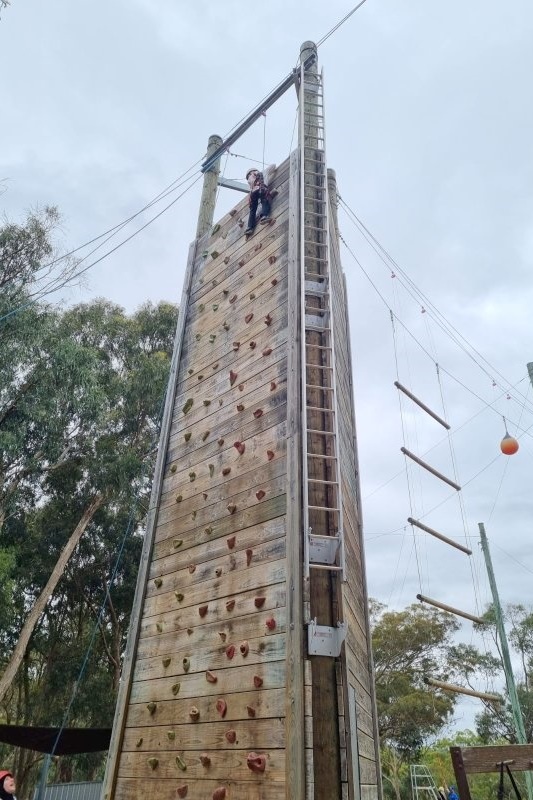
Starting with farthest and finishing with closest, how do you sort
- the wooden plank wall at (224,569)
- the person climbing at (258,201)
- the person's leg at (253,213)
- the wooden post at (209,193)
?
the wooden post at (209,193)
the person's leg at (253,213)
the person climbing at (258,201)
the wooden plank wall at (224,569)

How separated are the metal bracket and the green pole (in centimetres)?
1181

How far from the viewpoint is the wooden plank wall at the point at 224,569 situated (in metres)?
3.62

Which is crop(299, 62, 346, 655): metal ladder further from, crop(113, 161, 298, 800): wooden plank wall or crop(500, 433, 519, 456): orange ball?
crop(500, 433, 519, 456): orange ball

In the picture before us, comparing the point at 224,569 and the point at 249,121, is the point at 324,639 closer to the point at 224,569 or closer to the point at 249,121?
the point at 224,569

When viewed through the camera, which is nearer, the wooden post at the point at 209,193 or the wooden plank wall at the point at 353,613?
the wooden plank wall at the point at 353,613

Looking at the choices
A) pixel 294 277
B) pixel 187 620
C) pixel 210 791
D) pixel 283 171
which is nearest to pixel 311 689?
pixel 210 791

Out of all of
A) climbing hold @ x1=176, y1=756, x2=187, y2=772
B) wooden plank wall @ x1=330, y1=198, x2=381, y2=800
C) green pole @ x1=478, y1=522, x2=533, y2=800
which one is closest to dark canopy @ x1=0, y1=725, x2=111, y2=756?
climbing hold @ x1=176, y1=756, x2=187, y2=772

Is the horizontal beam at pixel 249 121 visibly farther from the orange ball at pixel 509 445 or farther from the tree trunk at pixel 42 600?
the tree trunk at pixel 42 600

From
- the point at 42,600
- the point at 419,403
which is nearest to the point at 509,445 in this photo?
the point at 419,403

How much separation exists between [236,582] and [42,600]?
1145cm

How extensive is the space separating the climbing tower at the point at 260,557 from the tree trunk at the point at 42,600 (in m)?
9.61

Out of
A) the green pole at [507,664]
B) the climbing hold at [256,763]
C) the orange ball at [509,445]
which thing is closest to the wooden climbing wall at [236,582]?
the climbing hold at [256,763]

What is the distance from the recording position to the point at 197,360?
21.6 ft

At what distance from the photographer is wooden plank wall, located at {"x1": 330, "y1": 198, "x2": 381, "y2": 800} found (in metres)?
3.50
